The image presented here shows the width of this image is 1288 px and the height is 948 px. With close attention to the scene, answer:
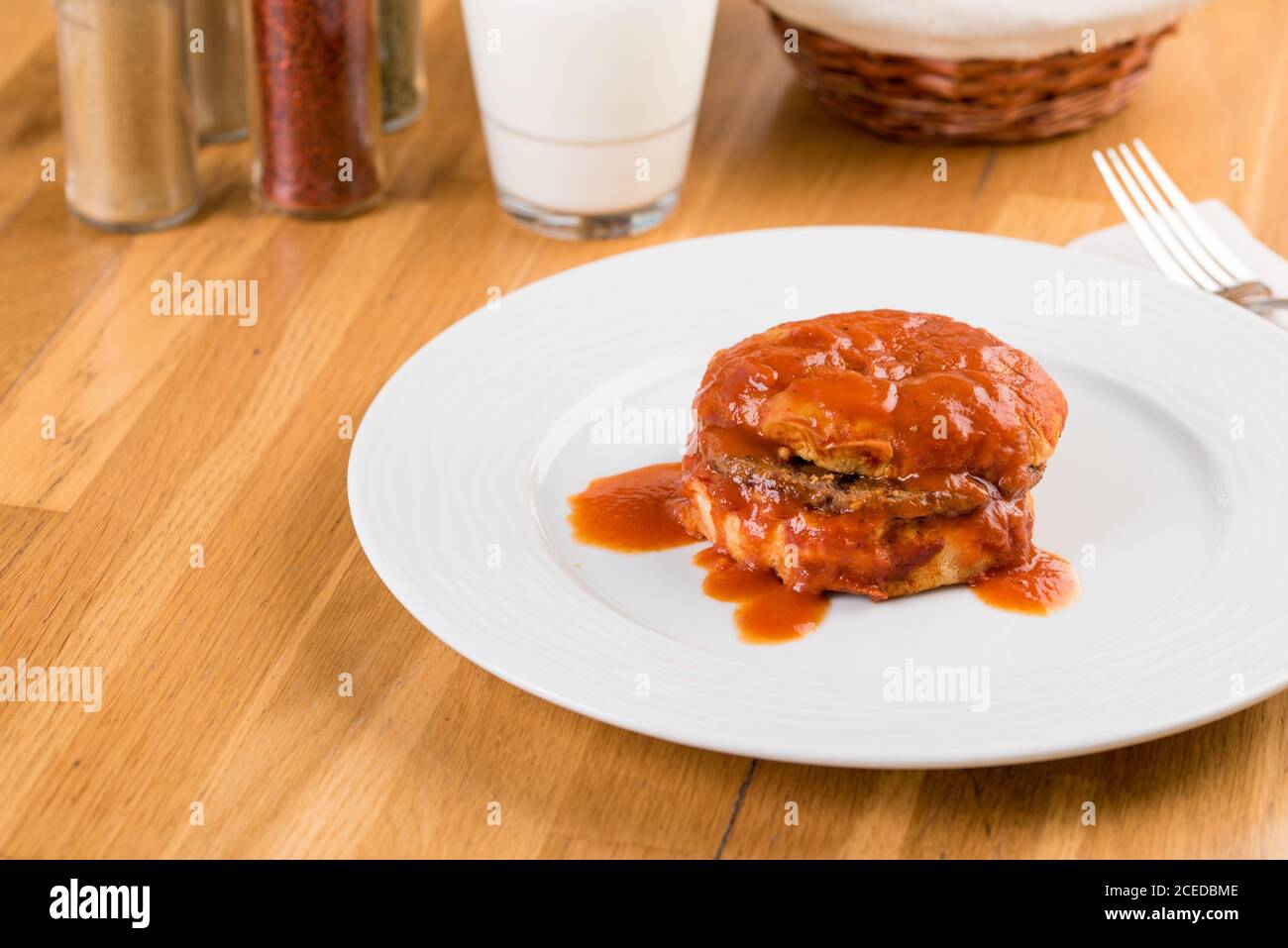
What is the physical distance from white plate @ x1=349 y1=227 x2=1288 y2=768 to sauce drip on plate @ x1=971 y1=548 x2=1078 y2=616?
2cm

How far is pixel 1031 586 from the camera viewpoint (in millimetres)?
1447

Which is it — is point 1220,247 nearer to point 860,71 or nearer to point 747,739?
point 860,71

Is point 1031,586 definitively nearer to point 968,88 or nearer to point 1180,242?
point 1180,242

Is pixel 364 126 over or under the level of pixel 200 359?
over

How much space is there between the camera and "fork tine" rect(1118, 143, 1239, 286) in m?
1.91

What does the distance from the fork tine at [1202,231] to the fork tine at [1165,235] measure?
1.0 inches

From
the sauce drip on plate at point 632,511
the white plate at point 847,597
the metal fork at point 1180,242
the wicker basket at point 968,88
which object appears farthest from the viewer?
the wicker basket at point 968,88

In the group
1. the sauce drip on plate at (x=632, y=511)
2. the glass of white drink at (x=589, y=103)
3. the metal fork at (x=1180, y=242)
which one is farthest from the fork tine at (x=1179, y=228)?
the sauce drip on plate at (x=632, y=511)

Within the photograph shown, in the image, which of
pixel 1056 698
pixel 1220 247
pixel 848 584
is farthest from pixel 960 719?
pixel 1220 247

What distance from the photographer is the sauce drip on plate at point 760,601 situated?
140 cm

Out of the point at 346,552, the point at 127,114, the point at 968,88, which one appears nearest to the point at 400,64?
the point at 127,114

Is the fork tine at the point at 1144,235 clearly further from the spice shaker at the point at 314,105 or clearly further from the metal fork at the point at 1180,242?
the spice shaker at the point at 314,105

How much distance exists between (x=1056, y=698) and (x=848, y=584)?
23 centimetres

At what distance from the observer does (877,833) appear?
126 centimetres
